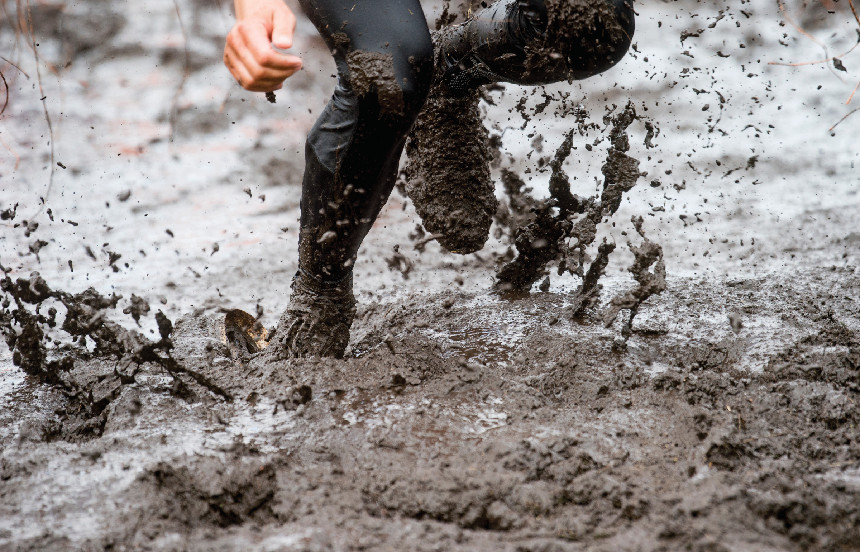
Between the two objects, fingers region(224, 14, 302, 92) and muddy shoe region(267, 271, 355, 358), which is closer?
fingers region(224, 14, 302, 92)

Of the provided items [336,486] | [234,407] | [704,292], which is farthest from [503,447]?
[704,292]

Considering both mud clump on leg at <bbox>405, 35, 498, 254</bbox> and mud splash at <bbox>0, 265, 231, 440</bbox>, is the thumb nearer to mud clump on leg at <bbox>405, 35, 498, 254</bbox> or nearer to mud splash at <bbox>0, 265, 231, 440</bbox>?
mud splash at <bbox>0, 265, 231, 440</bbox>

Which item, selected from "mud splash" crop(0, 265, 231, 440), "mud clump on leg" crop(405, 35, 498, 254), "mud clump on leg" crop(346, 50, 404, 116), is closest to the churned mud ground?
"mud splash" crop(0, 265, 231, 440)

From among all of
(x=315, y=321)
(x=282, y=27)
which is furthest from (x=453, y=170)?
(x=282, y=27)

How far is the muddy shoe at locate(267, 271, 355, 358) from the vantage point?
2111mm

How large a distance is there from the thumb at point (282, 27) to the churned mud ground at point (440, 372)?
0.41 m

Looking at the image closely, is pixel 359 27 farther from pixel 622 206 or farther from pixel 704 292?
pixel 622 206

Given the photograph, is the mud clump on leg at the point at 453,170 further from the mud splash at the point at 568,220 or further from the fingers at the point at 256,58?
the fingers at the point at 256,58

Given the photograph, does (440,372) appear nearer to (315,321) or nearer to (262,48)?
(315,321)

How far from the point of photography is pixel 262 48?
4.77ft

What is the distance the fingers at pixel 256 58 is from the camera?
1446mm

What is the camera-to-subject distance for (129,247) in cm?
323

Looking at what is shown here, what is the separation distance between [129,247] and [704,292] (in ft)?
7.88

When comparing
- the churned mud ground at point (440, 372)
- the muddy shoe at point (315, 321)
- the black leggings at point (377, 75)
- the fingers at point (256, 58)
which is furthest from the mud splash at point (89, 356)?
the fingers at point (256, 58)
